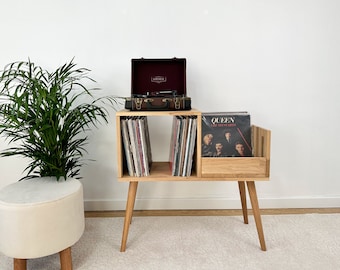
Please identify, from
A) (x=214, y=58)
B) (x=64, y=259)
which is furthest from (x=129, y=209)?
(x=214, y=58)

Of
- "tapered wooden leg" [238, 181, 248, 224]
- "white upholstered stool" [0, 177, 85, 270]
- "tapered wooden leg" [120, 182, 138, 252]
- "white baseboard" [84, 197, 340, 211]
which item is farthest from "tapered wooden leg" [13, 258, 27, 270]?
"tapered wooden leg" [238, 181, 248, 224]

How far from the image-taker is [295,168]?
1954 millimetres

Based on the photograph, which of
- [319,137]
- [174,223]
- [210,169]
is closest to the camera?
[210,169]

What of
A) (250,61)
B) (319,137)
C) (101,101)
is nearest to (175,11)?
(250,61)

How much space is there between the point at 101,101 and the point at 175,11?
0.75m

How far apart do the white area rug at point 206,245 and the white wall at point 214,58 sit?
0.22m

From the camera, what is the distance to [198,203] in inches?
77.7

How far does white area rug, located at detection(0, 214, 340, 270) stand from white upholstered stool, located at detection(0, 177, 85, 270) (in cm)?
21

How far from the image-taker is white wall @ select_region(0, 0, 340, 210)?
180cm

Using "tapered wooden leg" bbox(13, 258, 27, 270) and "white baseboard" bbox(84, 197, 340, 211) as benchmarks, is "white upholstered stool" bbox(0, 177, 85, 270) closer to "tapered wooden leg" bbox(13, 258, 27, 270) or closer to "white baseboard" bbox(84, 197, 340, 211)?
"tapered wooden leg" bbox(13, 258, 27, 270)

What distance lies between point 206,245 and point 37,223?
2.83ft

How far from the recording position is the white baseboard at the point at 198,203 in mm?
1972

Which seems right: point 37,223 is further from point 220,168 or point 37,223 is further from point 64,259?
point 220,168

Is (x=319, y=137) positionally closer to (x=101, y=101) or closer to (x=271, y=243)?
(x=271, y=243)
